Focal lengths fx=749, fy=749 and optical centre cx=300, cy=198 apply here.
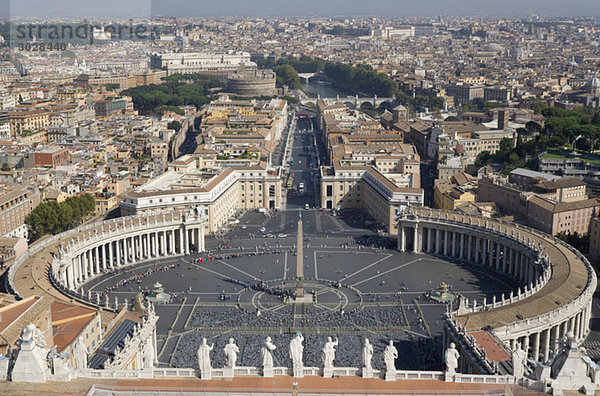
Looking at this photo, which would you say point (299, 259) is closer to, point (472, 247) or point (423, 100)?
point (472, 247)

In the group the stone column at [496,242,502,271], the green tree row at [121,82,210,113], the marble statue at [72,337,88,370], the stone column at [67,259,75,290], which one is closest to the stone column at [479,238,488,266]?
the stone column at [496,242,502,271]

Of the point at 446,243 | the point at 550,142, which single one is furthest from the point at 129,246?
the point at 550,142

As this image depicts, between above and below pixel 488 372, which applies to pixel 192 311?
below

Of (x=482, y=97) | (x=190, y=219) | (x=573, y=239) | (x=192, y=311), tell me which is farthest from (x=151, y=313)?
(x=482, y=97)

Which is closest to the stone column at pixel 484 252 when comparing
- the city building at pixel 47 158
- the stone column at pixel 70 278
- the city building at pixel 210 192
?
the city building at pixel 210 192

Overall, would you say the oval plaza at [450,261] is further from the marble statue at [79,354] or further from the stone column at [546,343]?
the marble statue at [79,354]

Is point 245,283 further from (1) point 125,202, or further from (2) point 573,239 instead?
(2) point 573,239
